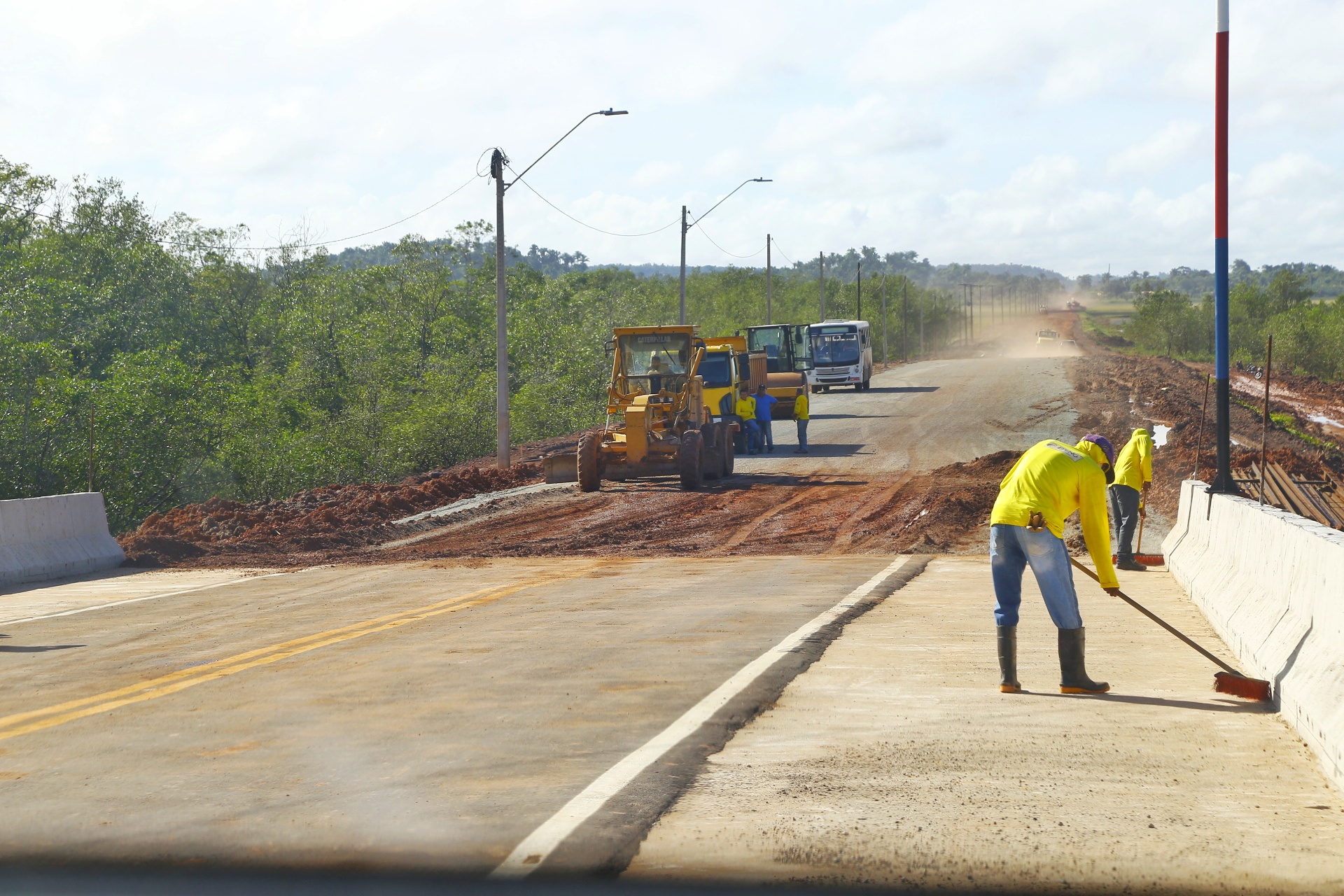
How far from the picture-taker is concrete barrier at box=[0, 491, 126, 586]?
1642 cm

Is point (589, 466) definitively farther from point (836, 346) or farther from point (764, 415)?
point (836, 346)

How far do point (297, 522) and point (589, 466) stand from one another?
5418 millimetres

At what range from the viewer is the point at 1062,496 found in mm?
8289

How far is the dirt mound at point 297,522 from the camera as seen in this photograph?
1927cm

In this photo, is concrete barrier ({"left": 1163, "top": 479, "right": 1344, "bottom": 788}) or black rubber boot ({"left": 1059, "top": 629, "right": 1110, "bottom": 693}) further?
black rubber boot ({"left": 1059, "top": 629, "right": 1110, "bottom": 693})

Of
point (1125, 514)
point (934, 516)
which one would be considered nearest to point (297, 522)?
point (934, 516)

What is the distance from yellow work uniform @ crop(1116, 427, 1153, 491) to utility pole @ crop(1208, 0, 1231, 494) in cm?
227

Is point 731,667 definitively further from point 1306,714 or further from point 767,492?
point 767,492

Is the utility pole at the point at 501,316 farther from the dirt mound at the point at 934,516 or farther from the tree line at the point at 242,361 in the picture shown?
the dirt mound at the point at 934,516

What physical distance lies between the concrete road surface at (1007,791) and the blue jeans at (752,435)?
2244cm

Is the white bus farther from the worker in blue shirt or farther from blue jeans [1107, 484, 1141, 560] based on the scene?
blue jeans [1107, 484, 1141, 560]

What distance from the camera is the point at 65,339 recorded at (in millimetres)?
44281

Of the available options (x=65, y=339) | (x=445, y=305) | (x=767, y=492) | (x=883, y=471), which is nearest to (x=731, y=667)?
(x=767, y=492)

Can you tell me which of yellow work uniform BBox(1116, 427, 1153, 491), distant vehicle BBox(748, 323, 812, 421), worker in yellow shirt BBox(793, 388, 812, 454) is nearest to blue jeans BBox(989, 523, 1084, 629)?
yellow work uniform BBox(1116, 427, 1153, 491)
